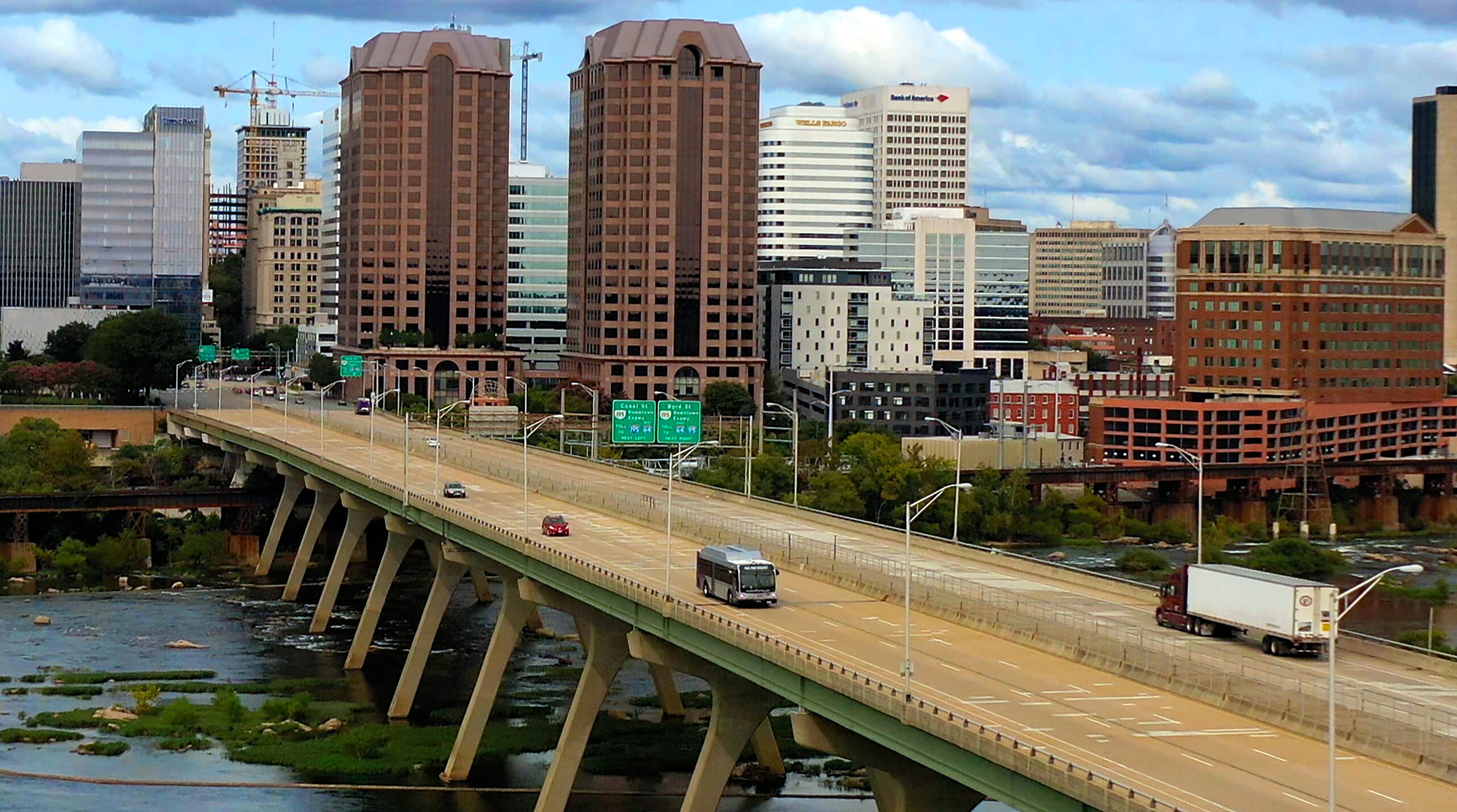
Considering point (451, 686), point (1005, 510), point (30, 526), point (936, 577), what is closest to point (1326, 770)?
point (936, 577)

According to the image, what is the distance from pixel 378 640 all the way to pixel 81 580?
34.1 m

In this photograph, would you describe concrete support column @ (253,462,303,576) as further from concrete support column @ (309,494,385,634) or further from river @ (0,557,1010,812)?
concrete support column @ (309,494,385,634)

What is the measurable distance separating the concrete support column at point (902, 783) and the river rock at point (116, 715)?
48115 millimetres

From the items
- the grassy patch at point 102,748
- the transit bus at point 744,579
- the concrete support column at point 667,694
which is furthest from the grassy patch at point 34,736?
the transit bus at point 744,579

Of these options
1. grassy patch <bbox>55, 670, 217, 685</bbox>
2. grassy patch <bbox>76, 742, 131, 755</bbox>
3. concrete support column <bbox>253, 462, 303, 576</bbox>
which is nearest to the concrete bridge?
grassy patch <bbox>55, 670, 217, 685</bbox>

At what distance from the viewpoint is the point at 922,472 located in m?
187

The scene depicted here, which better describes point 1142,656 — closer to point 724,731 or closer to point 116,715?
point 724,731

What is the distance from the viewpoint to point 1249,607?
60594mm

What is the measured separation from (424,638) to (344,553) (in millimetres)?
29722

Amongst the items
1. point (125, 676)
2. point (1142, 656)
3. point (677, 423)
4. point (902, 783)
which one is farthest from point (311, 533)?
point (902, 783)

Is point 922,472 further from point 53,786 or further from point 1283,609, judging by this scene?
point 1283,609

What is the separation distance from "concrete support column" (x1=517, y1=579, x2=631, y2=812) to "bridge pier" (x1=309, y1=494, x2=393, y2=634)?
48518 millimetres

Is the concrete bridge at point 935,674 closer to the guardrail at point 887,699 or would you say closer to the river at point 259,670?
the guardrail at point 887,699

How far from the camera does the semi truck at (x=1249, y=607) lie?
190 ft
